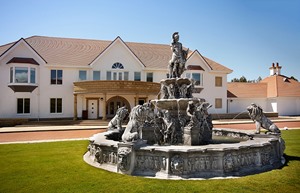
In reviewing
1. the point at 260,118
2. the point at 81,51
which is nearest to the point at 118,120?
the point at 260,118

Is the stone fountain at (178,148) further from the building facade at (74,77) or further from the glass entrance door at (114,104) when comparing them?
the glass entrance door at (114,104)

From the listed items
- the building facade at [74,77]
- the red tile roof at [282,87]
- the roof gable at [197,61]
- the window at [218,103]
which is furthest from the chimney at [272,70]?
the building facade at [74,77]

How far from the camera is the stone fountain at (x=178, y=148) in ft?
24.6

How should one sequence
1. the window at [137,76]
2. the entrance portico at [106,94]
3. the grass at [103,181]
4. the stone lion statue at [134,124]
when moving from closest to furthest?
the grass at [103,181]
the stone lion statue at [134,124]
the entrance portico at [106,94]
the window at [137,76]

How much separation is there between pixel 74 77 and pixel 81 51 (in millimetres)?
5013

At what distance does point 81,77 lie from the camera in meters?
33.6

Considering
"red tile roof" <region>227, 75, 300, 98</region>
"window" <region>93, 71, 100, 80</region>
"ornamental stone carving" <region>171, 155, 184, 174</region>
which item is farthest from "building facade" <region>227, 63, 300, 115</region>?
"ornamental stone carving" <region>171, 155, 184, 174</region>

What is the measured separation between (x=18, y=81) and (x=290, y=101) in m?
42.7

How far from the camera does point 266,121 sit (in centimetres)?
1034

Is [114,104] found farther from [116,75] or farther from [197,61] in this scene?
[197,61]

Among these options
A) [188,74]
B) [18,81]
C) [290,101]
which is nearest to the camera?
[18,81]

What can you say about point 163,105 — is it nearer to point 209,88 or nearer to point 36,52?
point 36,52

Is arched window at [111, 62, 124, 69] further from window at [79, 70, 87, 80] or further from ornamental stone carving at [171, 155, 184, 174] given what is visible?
ornamental stone carving at [171, 155, 184, 174]

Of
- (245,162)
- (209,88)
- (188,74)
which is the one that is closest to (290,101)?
(209,88)
